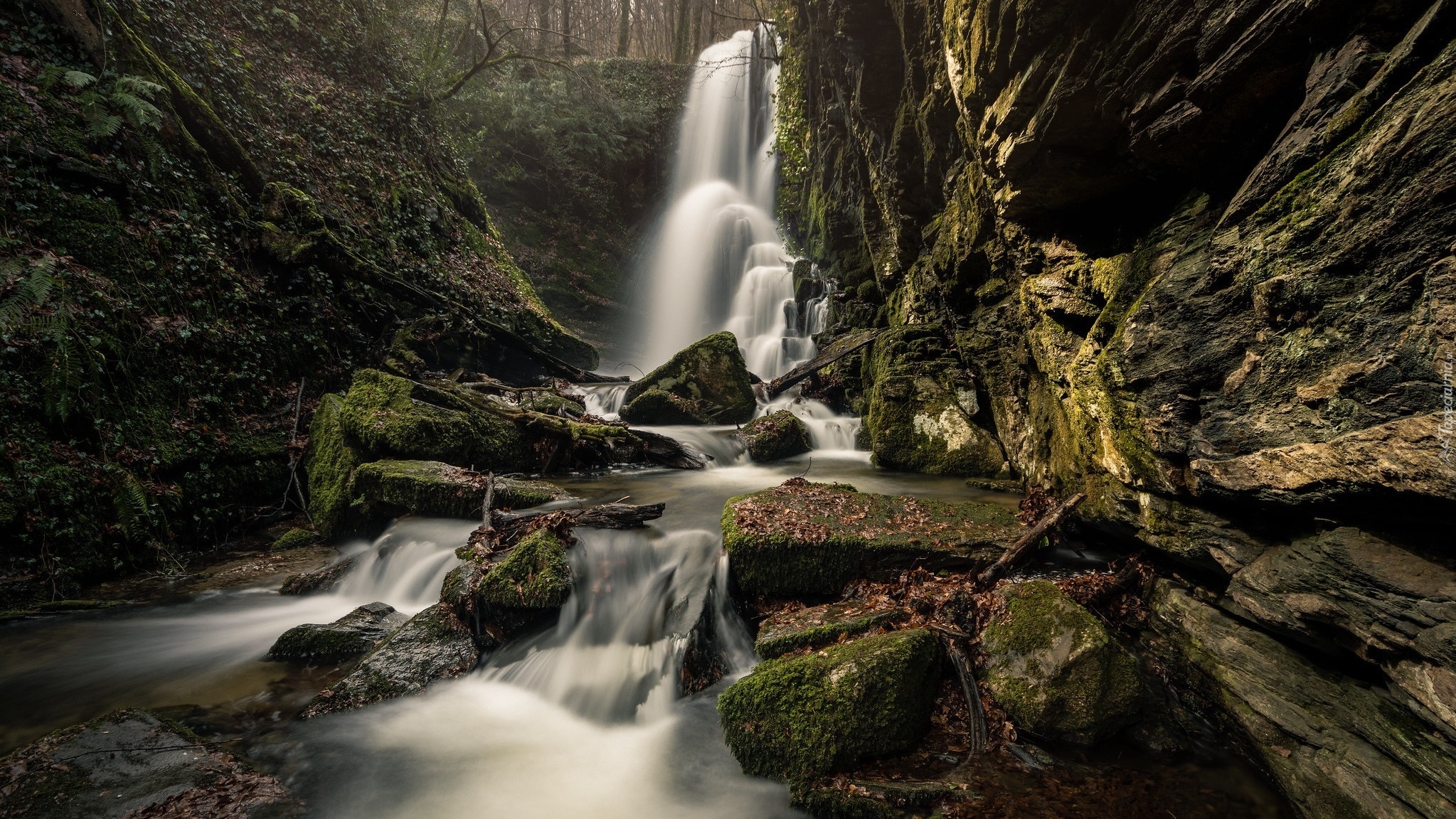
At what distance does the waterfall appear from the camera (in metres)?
18.0

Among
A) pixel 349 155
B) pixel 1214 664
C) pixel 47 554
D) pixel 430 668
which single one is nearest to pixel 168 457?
pixel 47 554

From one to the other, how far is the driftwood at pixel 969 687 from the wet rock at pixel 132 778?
4.07 metres

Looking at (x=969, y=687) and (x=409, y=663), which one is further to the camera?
(x=409, y=663)

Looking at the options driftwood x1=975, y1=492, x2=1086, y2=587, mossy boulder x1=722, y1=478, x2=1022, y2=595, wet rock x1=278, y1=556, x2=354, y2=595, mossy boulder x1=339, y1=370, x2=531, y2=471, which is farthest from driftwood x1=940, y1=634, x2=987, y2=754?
mossy boulder x1=339, y1=370, x2=531, y2=471

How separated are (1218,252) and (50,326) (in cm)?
993

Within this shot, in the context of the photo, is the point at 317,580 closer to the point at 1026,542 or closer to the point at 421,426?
the point at 421,426

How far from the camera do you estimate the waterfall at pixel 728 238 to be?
1798 centimetres

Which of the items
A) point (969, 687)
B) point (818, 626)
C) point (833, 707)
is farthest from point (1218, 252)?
point (833, 707)

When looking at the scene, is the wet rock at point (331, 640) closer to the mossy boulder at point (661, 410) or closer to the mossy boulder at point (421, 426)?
the mossy boulder at point (421, 426)

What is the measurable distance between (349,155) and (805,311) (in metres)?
12.0

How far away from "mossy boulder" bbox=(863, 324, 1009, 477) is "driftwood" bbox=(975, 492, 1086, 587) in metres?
2.74

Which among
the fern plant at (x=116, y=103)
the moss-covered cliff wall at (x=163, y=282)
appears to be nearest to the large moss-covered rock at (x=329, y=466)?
the moss-covered cliff wall at (x=163, y=282)

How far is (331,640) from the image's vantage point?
461 cm

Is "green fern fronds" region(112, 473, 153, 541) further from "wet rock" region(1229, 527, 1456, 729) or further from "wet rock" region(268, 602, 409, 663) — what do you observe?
"wet rock" region(1229, 527, 1456, 729)
